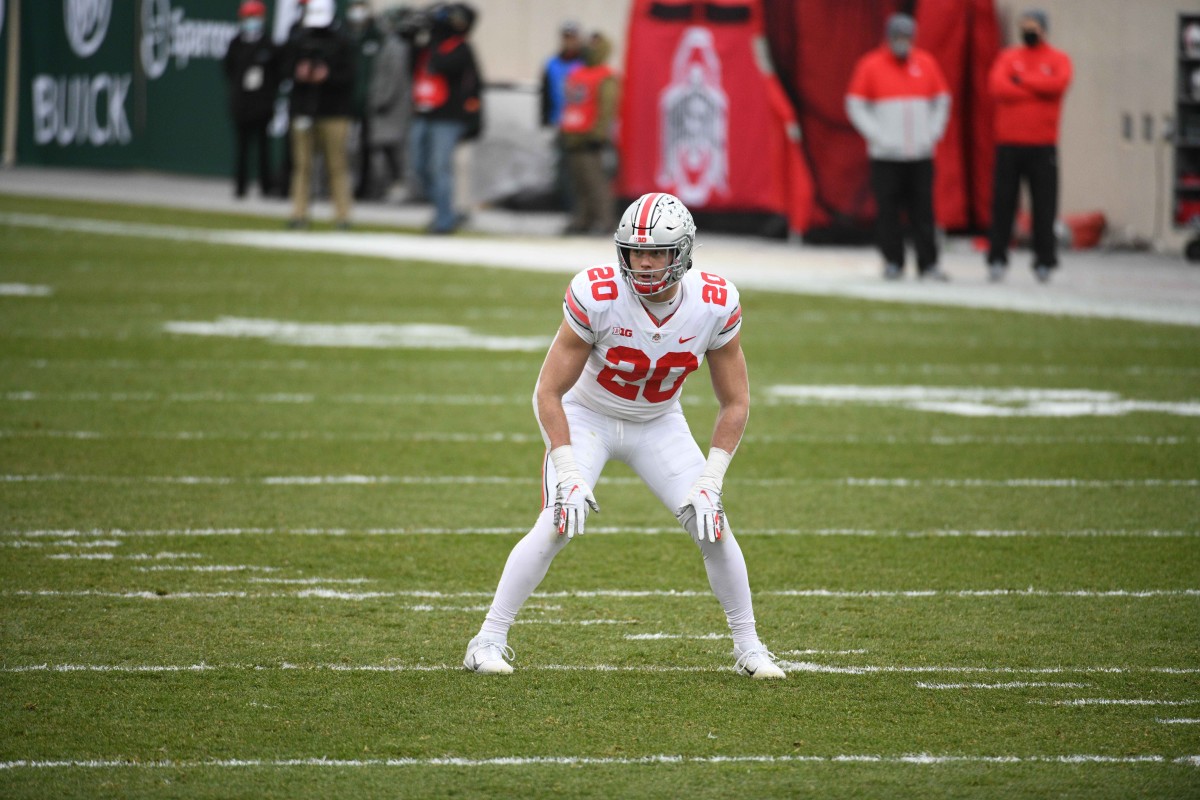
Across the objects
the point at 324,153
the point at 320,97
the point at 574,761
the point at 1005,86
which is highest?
the point at 320,97

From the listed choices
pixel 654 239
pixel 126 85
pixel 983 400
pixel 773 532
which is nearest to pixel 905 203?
pixel 983 400

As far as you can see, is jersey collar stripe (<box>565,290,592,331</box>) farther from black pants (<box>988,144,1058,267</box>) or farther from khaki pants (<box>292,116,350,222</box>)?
khaki pants (<box>292,116,350,222</box>)

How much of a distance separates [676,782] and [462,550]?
2.90 meters

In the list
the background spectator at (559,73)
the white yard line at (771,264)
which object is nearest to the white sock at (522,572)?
the white yard line at (771,264)

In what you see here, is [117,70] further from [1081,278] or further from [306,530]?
[306,530]

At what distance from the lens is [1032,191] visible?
54.0ft

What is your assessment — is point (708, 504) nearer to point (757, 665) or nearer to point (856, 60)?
point (757, 665)

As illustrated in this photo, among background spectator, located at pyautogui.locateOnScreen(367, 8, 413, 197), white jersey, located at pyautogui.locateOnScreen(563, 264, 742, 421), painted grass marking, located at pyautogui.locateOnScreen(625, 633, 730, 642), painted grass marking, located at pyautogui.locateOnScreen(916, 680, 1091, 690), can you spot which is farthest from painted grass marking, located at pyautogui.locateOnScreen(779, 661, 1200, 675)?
background spectator, located at pyautogui.locateOnScreen(367, 8, 413, 197)

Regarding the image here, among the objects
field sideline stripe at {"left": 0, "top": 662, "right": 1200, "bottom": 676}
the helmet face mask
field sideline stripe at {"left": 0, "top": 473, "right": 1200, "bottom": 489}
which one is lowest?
field sideline stripe at {"left": 0, "top": 662, "right": 1200, "bottom": 676}

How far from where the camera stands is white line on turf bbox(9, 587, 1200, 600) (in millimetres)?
6582

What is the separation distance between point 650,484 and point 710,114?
16156 millimetres

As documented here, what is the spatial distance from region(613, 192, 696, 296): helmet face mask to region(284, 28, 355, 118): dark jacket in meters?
16.1

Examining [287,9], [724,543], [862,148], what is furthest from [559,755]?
[287,9]

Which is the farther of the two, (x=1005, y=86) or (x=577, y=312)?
(x=1005, y=86)
